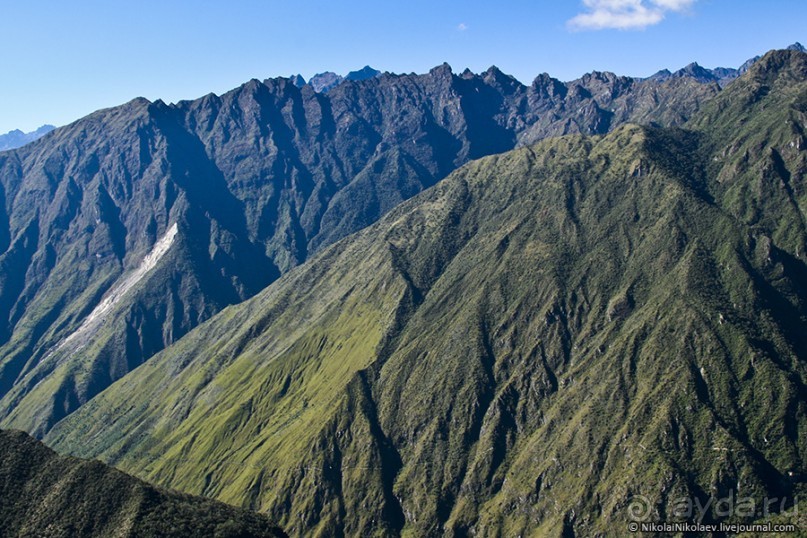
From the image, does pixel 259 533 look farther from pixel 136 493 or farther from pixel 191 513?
pixel 136 493

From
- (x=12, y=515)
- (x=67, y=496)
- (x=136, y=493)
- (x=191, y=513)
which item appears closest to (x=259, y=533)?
(x=191, y=513)

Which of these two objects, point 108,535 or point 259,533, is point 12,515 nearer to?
point 108,535

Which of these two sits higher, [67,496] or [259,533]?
[67,496]

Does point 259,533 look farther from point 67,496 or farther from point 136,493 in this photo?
point 67,496

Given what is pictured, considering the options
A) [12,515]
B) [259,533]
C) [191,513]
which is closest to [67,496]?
[12,515]

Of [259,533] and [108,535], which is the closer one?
[108,535]

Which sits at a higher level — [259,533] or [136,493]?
[136,493]

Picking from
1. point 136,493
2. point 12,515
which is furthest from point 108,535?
point 12,515
